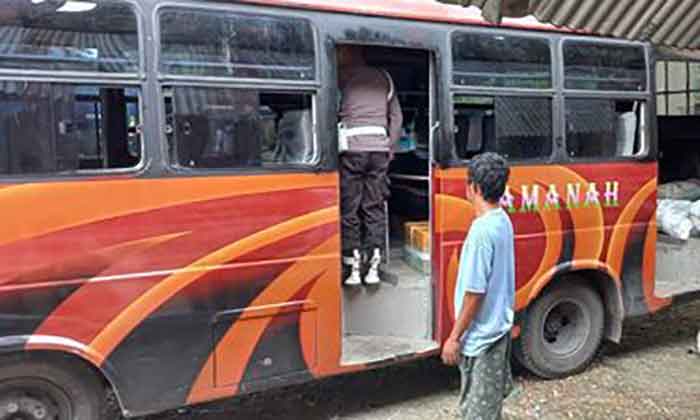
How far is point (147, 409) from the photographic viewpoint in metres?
3.92

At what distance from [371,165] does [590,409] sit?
89.5 inches

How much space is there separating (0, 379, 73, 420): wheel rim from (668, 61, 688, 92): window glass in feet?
28.1

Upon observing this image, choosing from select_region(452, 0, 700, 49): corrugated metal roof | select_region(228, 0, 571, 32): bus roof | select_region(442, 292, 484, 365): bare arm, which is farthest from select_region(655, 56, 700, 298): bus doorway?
select_region(442, 292, 484, 365): bare arm

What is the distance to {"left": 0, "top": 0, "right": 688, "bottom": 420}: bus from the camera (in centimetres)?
361

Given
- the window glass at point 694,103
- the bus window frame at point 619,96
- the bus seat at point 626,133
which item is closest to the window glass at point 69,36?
the bus window frame at point 619,96

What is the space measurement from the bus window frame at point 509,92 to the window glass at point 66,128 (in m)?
2.10

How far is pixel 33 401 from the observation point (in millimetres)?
3715

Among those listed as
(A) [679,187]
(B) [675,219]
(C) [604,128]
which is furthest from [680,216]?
(C) [604,128]

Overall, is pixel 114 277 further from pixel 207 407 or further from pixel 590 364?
pixel 590 364

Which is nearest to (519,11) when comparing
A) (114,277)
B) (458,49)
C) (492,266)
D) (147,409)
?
(492,266)

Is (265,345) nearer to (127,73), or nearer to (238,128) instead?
(238,128)

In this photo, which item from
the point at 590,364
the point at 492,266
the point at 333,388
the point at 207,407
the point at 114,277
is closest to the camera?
the point at 492,266

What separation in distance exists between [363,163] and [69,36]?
1.97m

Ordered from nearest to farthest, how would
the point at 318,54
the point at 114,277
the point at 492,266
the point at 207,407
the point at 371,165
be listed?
the point at 492,266, the point at 114,277, the point at 318,54, the point at 371,165, the point at 207,407
